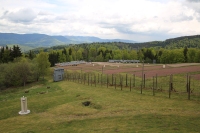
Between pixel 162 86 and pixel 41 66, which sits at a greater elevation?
pixel 41 66

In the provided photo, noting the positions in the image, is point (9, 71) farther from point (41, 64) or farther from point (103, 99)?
point (103, 99)

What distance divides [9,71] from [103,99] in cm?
3896

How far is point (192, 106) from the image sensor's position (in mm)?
19375

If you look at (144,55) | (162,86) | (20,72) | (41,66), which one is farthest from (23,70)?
(144,55)

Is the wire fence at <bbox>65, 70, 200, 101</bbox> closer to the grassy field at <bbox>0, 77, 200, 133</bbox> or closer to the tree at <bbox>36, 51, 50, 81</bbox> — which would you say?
the grassy field at <bbox>0, 77, 200, 133</bbox>

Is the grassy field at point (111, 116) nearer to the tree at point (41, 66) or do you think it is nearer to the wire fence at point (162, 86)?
the wire fence at point (162, 86)

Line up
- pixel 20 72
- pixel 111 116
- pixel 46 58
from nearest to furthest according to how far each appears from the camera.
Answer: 1. pixel 111 116
2. pixel 20 72
3. pixel 46 58

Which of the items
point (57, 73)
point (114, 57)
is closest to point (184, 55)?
point (114, 57)

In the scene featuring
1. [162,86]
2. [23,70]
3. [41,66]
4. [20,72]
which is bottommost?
[162,86]

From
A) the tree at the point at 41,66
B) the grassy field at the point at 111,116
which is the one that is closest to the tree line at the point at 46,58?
the tree at the point at 41,66

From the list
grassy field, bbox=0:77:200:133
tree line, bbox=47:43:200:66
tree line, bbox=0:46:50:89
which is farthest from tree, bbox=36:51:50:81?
tree line, bbox=47:43:200:66

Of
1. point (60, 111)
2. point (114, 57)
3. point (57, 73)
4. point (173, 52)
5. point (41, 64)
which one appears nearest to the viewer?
point (60, 111)

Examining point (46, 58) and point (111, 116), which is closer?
point (111, 116)

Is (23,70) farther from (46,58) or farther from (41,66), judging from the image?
(46,58)
